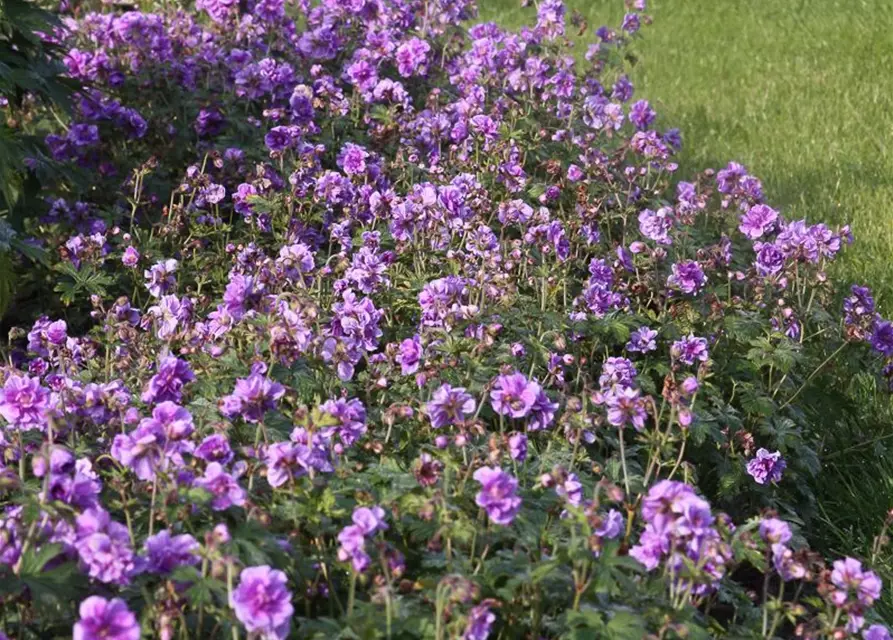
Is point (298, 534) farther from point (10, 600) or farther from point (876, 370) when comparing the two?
point (876, 370)

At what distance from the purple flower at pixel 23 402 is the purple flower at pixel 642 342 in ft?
4.97

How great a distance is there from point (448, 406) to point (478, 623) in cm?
59

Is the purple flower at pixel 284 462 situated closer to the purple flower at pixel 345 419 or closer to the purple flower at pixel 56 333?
the purple flower at pixel 345 419

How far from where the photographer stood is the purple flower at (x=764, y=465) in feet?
10.4

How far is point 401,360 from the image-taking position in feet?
9.89

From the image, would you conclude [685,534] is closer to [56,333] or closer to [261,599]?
[261,599]

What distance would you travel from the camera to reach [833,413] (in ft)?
12.2

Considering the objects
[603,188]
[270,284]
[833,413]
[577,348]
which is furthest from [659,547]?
[603,188]

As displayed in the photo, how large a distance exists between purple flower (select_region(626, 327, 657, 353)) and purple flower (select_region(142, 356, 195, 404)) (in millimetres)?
1264

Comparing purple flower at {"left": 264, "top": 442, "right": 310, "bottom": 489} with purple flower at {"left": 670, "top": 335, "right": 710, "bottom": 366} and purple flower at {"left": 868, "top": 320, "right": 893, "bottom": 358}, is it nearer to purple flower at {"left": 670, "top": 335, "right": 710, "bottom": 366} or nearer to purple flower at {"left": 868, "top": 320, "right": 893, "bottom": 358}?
purple flower at {"left": 670, "top": 335, "right": 710, "bottom": 366}

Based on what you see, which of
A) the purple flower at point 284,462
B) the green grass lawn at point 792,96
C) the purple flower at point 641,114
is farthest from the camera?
the green grass lawn at point 792,96

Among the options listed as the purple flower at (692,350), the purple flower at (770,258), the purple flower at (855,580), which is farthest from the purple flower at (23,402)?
the purple flower at (770,258)

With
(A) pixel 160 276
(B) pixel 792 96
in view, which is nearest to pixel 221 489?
A: (A) pixel 160 276

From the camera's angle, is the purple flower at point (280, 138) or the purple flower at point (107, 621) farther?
the purple flower at point (280, 138)
